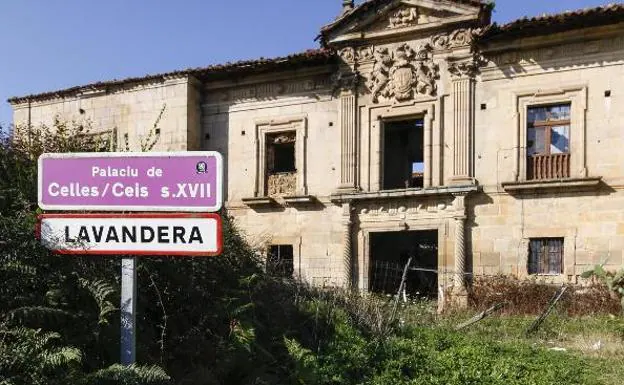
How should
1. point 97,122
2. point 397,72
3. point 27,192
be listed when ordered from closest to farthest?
point 27,192 → point 397,72 → point 97,122

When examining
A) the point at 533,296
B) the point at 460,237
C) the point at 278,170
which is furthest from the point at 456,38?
the point at 533,296

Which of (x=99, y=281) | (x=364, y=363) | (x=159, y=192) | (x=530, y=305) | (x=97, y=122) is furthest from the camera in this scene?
(x=97, y=122)

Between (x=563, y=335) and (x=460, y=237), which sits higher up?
(x=460, y=237)

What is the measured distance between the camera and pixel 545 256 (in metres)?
15.1

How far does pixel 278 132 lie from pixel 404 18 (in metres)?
4.98

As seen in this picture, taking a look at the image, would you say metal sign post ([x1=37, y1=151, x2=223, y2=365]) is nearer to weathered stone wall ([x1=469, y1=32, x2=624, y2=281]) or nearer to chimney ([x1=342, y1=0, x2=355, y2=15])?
weathered stone wall ([x1=469, y1=32, x2=624, y2=281])

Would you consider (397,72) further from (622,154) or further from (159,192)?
(159,192)

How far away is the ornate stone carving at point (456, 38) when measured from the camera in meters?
15.8

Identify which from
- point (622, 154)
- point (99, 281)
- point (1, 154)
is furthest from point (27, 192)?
point (622, 154)

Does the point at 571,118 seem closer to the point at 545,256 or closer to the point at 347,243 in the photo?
the point at 545,256

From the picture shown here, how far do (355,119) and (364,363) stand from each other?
1081 centimetres

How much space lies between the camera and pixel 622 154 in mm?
14398

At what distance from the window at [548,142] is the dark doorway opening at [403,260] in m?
4.67

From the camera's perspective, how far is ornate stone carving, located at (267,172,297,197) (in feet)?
58.5
